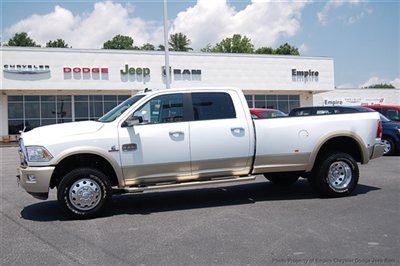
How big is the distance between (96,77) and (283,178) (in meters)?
27.0

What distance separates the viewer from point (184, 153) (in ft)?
24.2

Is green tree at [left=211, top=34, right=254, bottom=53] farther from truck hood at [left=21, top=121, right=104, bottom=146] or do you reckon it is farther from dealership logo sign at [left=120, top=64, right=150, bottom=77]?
truck hood at [left=21, top=121, right=104, bottom=146]

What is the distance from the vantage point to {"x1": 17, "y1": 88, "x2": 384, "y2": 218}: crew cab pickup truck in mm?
6945

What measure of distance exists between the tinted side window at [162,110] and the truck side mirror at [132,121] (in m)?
0.14

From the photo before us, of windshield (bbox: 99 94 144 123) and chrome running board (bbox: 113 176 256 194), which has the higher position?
windshield (bbox: 99 94 144 123)

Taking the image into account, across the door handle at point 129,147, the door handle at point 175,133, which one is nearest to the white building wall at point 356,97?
the door handle at point 175,133

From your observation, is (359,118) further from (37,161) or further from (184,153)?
(37,161)

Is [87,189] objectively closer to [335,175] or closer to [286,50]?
[335,175]

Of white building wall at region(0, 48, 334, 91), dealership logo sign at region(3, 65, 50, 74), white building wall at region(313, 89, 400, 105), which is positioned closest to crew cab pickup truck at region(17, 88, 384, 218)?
dealership logo sign at region(3, 65, 50, 74)

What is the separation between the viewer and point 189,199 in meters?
8.43

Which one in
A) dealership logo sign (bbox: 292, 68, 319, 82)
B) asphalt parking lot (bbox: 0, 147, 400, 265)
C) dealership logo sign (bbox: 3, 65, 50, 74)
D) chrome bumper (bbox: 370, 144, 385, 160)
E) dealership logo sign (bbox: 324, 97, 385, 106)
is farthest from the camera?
dealership logo sign (bbox: 324, 97, 385, 106)

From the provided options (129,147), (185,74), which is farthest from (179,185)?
(185,74)

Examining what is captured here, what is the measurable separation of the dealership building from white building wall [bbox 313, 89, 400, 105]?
815 cm

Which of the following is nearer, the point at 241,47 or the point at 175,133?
the point at 175,133
